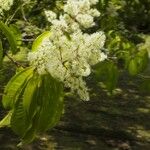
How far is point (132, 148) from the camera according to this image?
15.4 ft

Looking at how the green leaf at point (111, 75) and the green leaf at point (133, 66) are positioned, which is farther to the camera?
the green leaf at point (133, 66)

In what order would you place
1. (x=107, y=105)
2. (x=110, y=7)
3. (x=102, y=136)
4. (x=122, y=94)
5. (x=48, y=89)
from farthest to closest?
→ (x=122, y=94) < (x=107, y=105) < (x=102, y=136) < (x=110, y=7) < (x=48, y=89)

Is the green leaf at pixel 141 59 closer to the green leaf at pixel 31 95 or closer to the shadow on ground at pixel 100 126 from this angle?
the green leaf at pixel 31 95

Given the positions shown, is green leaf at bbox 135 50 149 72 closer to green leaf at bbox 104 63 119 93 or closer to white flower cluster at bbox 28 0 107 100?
green leaf at bbox 104 63 119 93

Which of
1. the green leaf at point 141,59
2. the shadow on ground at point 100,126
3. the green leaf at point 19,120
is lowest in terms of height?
the shadow on ground at point 100,126

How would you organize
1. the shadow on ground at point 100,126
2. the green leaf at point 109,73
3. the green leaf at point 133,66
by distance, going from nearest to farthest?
the green leaf at point 109,73
the green leaf at point 133,66
the shadow on ground at point 100,126

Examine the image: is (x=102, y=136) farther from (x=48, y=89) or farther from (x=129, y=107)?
(x=48, y=89)

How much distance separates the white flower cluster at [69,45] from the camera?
115 cm

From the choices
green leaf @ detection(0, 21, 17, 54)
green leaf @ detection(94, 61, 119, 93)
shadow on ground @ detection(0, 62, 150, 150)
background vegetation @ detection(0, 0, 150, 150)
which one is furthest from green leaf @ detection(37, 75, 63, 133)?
shadow on ground @ detection(0, 62, 150, 150)

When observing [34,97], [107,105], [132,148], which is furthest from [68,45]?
[107,105]

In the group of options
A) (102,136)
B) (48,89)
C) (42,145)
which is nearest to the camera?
(48,89)

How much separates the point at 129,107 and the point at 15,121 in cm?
475

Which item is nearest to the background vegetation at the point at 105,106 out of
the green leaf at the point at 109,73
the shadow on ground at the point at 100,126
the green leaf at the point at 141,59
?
the shadow on ground at the point at 100,126

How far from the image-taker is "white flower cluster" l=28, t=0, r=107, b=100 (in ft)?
3.77
